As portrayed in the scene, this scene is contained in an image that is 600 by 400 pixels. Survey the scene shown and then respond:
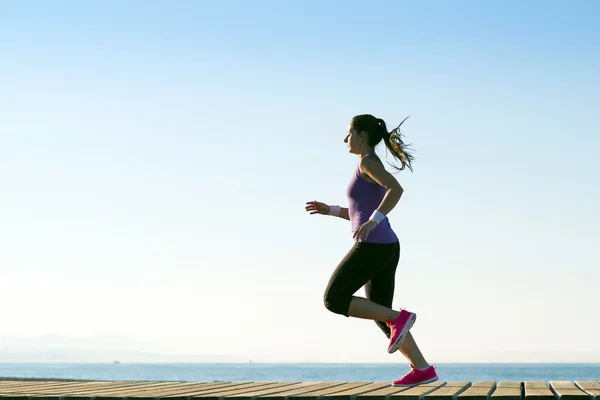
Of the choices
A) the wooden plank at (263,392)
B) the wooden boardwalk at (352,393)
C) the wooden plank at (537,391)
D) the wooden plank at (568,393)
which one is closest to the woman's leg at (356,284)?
the wooden boardwalk at (352,393)

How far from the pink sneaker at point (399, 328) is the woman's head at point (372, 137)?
132cm

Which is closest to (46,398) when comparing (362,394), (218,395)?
(218,395)

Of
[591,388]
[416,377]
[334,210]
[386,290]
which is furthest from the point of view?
[334,210]

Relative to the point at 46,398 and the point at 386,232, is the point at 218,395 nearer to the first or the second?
the point at 46,398

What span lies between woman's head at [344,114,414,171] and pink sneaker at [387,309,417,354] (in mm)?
1316

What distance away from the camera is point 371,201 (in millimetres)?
7938

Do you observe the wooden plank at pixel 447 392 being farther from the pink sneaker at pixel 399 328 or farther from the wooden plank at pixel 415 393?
the pink sneaker at pixel 399 328

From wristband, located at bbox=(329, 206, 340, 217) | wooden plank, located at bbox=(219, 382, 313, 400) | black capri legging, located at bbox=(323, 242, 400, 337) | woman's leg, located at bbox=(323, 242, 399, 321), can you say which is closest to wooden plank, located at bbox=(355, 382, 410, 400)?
wooden plank, located at bbox=(219, 382, 313, 400)

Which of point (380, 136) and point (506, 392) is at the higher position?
point (380, 136)

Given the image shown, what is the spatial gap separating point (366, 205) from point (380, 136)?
26.0 inches

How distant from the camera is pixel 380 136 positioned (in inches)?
321

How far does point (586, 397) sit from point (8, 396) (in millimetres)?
4177

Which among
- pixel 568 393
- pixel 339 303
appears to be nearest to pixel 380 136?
pixel 339 303

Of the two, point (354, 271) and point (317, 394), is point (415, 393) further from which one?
point (354, 271)
